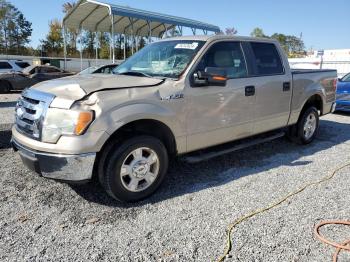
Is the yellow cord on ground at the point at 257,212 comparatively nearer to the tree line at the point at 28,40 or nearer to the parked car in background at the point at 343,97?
the parked car in background at the point at 343,97

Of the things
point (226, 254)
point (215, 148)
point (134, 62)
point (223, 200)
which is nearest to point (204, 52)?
point (134, 62)

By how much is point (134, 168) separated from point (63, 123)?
0.91 metres

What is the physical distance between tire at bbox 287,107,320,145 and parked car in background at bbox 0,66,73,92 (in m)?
13.6

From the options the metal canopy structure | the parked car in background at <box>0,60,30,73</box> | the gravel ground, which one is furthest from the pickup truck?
the parked car in background at <box>0,60,30,73</box>

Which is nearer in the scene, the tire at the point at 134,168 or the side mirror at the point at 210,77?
the tire at the point at 134,168

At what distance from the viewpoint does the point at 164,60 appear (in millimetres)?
4508

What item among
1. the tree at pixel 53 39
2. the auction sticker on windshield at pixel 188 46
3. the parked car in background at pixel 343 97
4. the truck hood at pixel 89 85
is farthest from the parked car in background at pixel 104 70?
the tree at pixel 53 39

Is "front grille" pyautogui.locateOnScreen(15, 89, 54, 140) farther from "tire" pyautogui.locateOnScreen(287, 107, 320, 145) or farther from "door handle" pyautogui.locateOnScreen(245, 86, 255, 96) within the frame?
"tire" pyautogui.locateOnScreen(287, 107, 320, 145)

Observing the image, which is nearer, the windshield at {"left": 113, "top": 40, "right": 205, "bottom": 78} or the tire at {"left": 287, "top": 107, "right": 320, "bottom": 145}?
the windshield at {"left": 113, "top": 40, "right": 205, "bottom": 78}

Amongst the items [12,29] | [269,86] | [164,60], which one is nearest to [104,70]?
[164,60]

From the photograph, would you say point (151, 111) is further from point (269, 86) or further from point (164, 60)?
point (269, 86)

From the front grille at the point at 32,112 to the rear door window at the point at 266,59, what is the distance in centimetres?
306

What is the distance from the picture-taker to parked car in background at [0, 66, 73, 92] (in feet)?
51.6

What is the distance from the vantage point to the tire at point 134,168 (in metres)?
3.54
